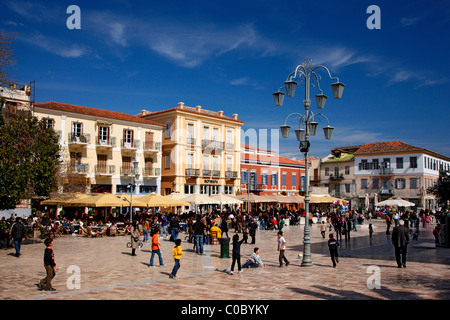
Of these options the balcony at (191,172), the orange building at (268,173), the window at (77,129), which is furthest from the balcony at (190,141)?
the window at (77,129)

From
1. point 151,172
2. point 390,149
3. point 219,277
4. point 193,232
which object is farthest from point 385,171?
point 219,277

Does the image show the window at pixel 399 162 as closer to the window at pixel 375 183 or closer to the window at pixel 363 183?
the window at pixel 375 183

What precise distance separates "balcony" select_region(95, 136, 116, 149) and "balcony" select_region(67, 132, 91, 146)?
1034 mm

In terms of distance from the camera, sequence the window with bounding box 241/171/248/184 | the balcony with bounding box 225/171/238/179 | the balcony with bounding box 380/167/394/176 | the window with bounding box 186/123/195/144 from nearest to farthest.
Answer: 1. the window with bounding box 186/123/195/144
2. the balcony with bounding box 225/171/238/179
3. the window with bounding box 241/171/248/184
4. the balcony with bounding box 380/167/394/176

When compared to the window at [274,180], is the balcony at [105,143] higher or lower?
higher

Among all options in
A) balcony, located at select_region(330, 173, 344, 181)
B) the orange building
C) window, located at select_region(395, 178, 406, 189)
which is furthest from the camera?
balcony, located at select_region(330, 173, 344, 181)

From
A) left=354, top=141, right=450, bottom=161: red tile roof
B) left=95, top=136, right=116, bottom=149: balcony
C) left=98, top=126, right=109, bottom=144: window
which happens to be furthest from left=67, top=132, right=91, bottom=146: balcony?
left=354, top=141, right=450, bottom=161: red tile roof

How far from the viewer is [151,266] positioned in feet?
43.8

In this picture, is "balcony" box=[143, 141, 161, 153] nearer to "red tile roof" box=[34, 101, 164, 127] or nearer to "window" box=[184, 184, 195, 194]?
"red tile roof" box=[34, 101, 164, 127]

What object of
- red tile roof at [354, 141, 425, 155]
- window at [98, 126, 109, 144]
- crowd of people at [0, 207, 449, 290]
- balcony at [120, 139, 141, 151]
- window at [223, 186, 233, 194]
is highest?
red tile roof at [354, 141, 425, 155]

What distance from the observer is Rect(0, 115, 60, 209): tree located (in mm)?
16719

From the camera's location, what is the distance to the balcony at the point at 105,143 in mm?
35250
